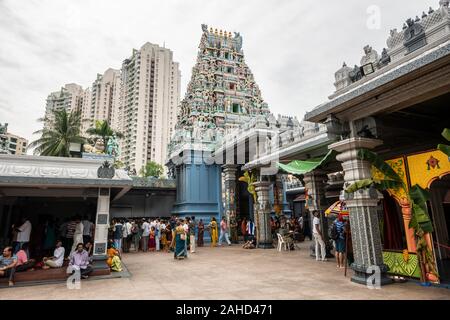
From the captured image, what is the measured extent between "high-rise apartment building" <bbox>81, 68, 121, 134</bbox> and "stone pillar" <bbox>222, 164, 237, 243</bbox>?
72.7 m

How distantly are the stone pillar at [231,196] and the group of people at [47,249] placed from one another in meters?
8.25

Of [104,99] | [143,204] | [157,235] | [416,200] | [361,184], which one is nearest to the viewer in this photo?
[416,200]

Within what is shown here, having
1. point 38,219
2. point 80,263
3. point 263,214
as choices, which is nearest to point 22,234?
point 80,263

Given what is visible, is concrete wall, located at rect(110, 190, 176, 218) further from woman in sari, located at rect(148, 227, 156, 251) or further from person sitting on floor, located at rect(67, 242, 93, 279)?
person sitting on floor, located at rect(67, 242, 93, 279)

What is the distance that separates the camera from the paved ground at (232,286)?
16.9ft

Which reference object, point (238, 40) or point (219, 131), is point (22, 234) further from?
point (238, 40)

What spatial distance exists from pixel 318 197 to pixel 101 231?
723 cm

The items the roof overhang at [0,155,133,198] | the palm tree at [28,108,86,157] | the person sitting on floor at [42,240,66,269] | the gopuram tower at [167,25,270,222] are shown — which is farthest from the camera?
the palm tree at [28,108,86,157]

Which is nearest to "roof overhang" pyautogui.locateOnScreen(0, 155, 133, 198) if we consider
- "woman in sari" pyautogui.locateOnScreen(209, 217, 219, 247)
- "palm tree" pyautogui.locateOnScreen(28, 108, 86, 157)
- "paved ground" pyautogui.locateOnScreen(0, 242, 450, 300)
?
"paved ground" pyautogui.locateOnScreen(0, 242, 450, 300)

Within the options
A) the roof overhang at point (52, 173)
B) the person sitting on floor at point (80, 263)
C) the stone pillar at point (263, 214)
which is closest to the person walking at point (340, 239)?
the stone pillar at point (263, 214)

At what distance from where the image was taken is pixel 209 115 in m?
20.7

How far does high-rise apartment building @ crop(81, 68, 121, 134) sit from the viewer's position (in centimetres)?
8219

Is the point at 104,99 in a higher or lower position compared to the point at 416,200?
higher
